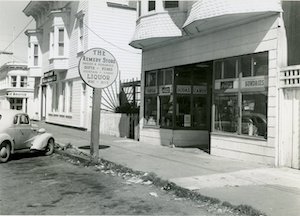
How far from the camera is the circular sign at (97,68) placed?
11.0m

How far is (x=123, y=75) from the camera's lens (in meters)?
23.4

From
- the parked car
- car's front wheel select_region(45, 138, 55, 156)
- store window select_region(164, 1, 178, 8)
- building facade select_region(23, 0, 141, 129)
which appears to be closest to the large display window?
store window select_region(164, 1, 178, 8)

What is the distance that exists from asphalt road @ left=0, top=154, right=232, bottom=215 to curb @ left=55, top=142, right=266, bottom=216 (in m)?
0.20

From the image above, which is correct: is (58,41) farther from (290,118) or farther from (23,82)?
(23,82)

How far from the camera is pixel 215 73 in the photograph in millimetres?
12656

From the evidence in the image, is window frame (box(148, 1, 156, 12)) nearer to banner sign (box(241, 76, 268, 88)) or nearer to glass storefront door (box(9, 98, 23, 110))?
banner sign (box(241, 76, 268, 88))

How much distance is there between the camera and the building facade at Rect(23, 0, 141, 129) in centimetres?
2234

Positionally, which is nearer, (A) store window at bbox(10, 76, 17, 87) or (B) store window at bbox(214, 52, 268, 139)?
(B) store window at bbox(214, 52, 268, 139)

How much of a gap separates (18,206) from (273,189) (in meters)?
4.58

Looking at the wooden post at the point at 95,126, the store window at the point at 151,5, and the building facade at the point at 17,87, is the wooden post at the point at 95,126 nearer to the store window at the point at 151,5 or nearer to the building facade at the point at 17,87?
the store window at the point at 151,5

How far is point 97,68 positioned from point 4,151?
11.8ft

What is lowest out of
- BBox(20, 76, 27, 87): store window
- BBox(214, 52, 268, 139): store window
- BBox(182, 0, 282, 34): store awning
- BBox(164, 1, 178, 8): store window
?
BBox(214, 52, 268, 139): store window

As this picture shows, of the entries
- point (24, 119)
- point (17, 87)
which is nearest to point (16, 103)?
point (17, 87)

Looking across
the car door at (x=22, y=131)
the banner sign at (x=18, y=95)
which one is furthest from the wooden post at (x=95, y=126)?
the banner sign at (x=18, y=95)
